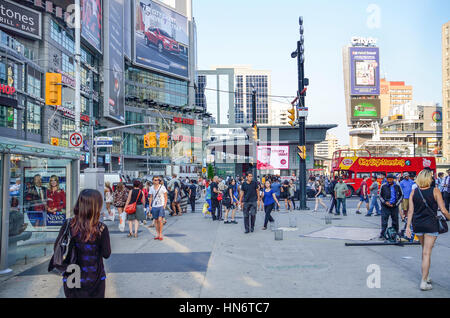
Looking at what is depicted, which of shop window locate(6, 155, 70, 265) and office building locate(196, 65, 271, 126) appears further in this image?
office building locate(196, 65, 271, 126)

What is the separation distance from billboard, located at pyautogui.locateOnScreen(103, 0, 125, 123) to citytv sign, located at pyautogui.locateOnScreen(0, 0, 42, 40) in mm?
19395

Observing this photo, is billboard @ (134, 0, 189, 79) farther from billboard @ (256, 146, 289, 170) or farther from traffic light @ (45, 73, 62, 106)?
traffic light @ (45, 73, 62, 106)

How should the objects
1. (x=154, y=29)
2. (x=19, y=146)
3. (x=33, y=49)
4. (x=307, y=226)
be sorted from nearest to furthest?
(x=19, y=146) < (x=307, y=226) < (x=33, y=49) < (x=154, y=29)

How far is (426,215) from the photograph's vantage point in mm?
5941

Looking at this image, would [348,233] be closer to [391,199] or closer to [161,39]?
[391,199]

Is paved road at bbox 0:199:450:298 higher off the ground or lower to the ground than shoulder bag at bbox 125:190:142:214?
lower

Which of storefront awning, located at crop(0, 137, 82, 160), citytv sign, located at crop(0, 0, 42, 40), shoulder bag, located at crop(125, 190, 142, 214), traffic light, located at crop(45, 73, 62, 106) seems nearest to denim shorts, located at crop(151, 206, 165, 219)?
shoulder bag, located at crop(125, 190, 142, 214)

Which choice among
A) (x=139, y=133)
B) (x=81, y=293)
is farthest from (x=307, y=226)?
(x=139, y=133)

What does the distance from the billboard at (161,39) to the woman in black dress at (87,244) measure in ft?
252

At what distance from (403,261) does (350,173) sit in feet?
89.4

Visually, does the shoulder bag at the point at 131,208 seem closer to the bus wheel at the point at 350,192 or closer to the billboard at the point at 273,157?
the bus wheel at the point at 350,192

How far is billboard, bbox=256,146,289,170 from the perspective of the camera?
4022cm

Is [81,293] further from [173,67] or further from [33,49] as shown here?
[173,67]

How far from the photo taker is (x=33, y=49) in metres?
39.8
